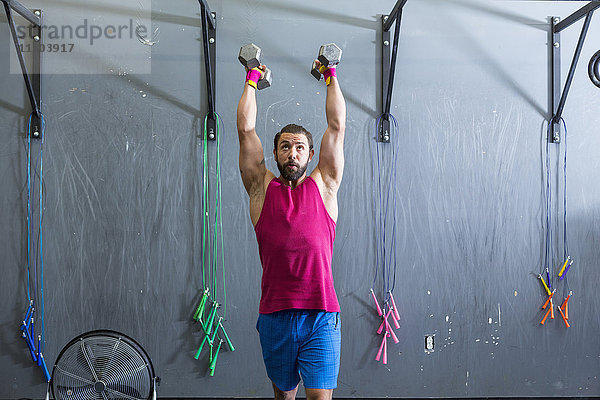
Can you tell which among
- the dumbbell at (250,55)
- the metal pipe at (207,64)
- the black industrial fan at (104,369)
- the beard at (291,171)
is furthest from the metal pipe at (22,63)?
the beard at (291,171)

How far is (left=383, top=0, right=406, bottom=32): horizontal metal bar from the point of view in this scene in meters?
3.11

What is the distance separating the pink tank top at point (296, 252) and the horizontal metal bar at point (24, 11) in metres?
2.12

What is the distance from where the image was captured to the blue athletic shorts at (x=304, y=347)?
216 cm

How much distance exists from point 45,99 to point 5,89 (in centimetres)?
27

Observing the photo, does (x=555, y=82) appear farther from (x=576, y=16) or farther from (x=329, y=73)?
(x=329, y=73)

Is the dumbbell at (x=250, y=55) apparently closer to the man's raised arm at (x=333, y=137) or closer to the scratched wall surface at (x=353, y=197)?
the man's raised arm at (x=333, y=137)

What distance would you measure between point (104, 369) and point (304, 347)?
0.89 meters

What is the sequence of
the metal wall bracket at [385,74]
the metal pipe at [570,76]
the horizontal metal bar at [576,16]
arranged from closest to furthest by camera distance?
the horizontal metal bar at [576,16], the metal pipe at [570,76], the metal wall bracket at [385,74]

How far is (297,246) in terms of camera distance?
7.26 ft

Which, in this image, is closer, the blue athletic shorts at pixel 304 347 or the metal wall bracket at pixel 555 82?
the blue athletic shorts at pixel 304 347

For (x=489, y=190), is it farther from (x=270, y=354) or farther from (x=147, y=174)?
(x=147, y=174)

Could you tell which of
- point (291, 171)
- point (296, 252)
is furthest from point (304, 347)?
point (291, 171)

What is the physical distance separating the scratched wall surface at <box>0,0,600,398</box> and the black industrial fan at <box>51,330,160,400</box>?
1.12 metres

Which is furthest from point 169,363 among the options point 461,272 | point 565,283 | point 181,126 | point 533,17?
point 533,17
